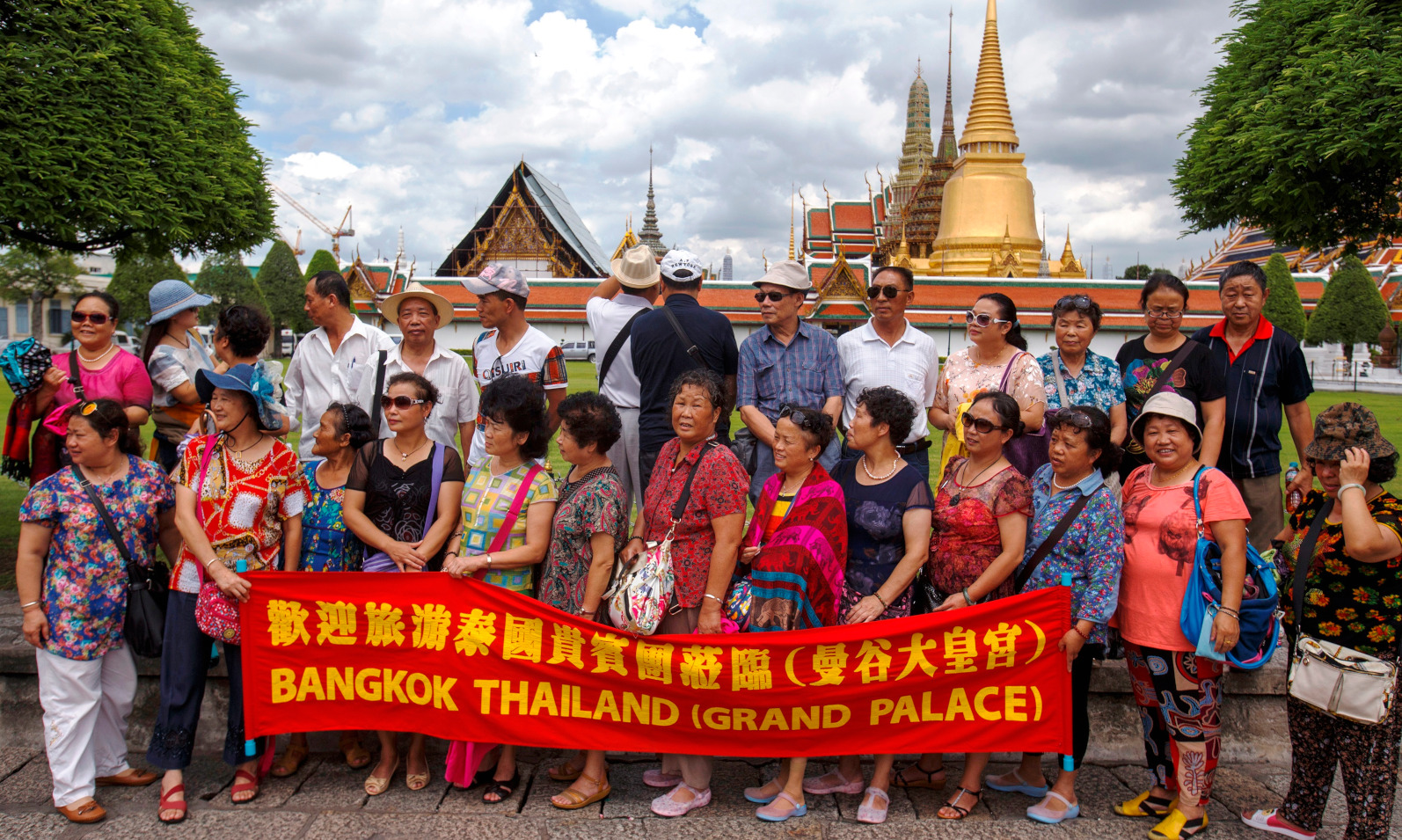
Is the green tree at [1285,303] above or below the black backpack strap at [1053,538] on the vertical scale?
Answer: above

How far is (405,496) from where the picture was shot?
3.66 meters

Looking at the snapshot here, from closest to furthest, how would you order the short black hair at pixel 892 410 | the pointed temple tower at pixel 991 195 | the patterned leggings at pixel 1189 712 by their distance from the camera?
the patterned leggings at pixel 1189 712 → the short black hair at pixel 892 410 → the pointed temple tower at pixel 991 195

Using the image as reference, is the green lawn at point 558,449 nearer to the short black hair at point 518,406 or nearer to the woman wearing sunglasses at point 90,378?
the woman wearing sunglasses at point 90,378

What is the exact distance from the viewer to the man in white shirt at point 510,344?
4512mm

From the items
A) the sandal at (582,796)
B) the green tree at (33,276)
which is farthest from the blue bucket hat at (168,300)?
the green tree at (33,276)

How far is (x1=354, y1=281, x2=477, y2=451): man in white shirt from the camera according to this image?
14.9 feet

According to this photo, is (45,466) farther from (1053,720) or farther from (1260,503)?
(1260,503)

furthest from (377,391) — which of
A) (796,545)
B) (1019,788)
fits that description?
(1019,788)

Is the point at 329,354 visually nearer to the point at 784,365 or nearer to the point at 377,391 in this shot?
the point at 377,391

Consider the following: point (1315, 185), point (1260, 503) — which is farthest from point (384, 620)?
point (1315, 185)

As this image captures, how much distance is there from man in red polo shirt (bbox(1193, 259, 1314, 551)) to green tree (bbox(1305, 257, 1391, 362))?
3446cm

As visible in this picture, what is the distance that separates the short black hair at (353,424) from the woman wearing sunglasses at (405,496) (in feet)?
0.65

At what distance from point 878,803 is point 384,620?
2156 mm

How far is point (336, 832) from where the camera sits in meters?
3.35
